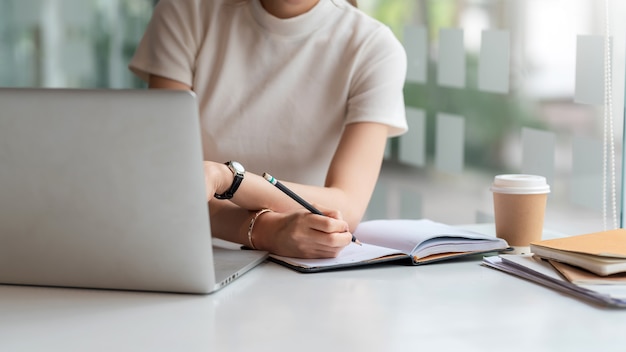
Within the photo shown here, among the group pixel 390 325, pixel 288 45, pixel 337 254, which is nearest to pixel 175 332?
pixel 390 325

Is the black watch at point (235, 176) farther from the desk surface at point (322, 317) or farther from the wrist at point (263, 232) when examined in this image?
A: the desk surface at point (322, 317)

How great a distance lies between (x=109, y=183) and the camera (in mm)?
1097

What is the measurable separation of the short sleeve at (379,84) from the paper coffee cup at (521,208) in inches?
16.5

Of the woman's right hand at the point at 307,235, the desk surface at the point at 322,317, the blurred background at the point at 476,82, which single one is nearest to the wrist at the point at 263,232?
the woman's right hand at the point at 307,235

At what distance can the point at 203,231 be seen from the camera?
1.12 m

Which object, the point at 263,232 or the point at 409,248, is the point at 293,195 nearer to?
the point at 263,232

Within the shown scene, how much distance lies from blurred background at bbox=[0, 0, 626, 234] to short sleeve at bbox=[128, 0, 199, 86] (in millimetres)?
917

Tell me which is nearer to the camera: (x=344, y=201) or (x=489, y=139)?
(x=344, y=201)

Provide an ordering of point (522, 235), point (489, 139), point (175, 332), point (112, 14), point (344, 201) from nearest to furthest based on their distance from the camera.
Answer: point (175, 332), point (522, 235), point (344, 201), point (489, 139), point (112, 14)

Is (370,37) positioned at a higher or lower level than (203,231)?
higher

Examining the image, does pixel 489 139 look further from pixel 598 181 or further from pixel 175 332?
pixel 175 332

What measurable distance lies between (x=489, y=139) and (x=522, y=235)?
3.38 ft

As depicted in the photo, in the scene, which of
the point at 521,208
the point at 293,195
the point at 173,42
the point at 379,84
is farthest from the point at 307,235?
the point at 173,42

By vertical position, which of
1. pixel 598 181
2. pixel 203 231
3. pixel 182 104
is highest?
pixel 182 104
